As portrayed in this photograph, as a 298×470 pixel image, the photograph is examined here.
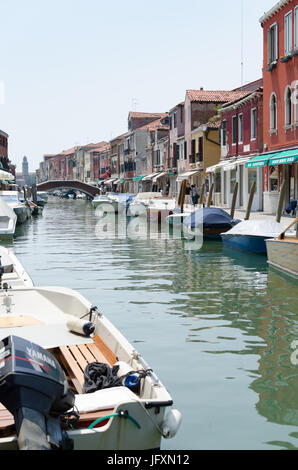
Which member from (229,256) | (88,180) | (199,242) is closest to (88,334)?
(229,256)

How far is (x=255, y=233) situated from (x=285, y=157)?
24.7 feet

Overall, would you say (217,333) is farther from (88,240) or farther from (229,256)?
(88,240)

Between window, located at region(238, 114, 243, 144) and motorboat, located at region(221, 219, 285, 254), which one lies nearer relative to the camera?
motorboat, located at region(221, 219, 285, 254)

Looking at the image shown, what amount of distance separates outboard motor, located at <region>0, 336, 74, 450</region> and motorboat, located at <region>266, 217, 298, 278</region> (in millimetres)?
10125

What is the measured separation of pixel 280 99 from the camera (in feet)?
90.2

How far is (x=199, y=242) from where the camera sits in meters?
22.5

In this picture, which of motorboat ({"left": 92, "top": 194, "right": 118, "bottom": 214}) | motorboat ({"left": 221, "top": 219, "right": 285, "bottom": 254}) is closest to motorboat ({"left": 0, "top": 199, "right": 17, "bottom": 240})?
motorboat ({"left": 221, "top": 219, "right": 285, "bottom": 254})

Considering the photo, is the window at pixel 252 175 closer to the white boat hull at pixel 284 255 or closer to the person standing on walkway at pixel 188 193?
the person standing on walkway at pixel 188 193

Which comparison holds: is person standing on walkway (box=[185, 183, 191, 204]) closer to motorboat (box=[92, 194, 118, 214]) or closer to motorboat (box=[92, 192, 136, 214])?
motorboat (box=[92, 192, 136, 214])

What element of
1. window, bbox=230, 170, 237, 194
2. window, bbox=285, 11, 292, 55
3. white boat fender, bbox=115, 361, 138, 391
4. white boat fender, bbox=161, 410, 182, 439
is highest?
window, bbox=285, 11, 292, 55

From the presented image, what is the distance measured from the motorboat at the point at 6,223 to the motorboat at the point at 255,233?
29.0ft

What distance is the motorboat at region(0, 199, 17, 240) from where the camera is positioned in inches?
918

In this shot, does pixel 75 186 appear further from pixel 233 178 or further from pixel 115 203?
pixel 233 178

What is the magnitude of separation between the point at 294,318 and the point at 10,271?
510 cm
